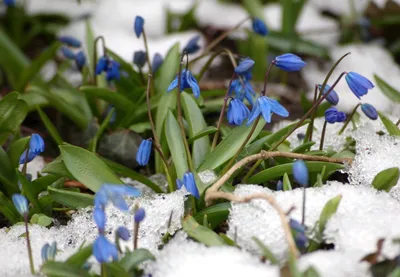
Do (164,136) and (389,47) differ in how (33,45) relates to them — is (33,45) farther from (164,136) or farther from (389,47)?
(389,47)

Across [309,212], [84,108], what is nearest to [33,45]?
[84,108]

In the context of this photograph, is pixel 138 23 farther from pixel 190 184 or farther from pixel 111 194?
pixel 111 194

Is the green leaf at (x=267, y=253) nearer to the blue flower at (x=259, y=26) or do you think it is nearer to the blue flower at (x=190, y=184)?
the blue flower at (x=190, y=184)

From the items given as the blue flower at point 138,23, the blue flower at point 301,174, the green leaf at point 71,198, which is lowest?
the green leaf at point 71,198

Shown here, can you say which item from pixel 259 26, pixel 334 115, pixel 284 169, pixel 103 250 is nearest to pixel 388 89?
pixel 334 115

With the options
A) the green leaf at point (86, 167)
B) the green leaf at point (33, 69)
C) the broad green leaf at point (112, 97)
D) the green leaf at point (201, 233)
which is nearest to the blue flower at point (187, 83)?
the green leaf at point (86, 167)

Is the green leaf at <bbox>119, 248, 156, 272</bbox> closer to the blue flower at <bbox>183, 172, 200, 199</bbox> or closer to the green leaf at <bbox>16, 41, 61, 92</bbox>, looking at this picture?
the blue flower at <bbox>183, 172, 200, 199</bbox>
